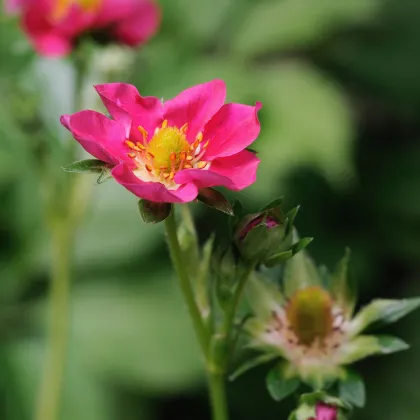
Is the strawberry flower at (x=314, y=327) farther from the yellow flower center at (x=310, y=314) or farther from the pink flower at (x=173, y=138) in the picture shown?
the pink flower at (x=173, y=138)

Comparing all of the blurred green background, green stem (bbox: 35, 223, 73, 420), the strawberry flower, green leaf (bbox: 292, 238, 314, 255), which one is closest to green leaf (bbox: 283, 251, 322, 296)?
the strawberry flower

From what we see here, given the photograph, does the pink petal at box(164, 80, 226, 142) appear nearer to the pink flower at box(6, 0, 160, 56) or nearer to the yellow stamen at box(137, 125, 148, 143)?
the yellow stamen at box(137, 125, 148, 143)

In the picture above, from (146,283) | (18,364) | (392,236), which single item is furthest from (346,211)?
(18,364)

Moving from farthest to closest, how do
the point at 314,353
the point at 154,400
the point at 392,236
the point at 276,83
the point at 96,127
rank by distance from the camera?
the point at 392,236 → the point at 276,83 → the point at 154,400 → the point at 314,353 → the point at 96,127

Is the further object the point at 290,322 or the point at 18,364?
the point at 18,364

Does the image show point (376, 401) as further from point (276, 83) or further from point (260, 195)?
point (276, 83)

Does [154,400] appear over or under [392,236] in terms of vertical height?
under

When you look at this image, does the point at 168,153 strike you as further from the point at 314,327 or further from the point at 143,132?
the point at 314,327

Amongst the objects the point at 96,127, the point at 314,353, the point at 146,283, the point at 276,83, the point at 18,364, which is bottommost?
the point at 314,353
